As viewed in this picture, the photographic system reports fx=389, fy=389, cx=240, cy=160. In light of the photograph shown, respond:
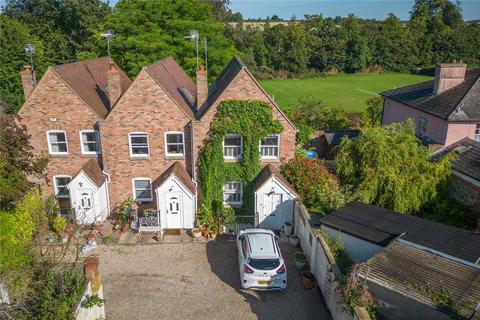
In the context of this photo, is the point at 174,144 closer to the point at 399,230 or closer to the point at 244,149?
the point at 244,149

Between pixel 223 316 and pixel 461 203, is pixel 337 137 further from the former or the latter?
pixel 223 316

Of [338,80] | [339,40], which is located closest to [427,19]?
[339,40]

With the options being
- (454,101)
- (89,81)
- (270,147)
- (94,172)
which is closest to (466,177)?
(454,101)

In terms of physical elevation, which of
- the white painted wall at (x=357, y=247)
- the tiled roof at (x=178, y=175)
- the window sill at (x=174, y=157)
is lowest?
the white painted wall at (x=357, y=247)

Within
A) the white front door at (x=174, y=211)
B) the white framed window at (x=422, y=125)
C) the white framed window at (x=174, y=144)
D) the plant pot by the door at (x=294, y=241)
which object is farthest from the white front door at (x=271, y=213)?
the white framed window at (x=422, y=125)

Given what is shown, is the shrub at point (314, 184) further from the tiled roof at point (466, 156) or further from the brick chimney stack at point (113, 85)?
the brick chimney stack at point (113, 85)

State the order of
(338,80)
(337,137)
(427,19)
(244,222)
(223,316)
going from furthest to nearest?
(427,19) → (338,80) → (337,137) → (244,222) → (223,316)
